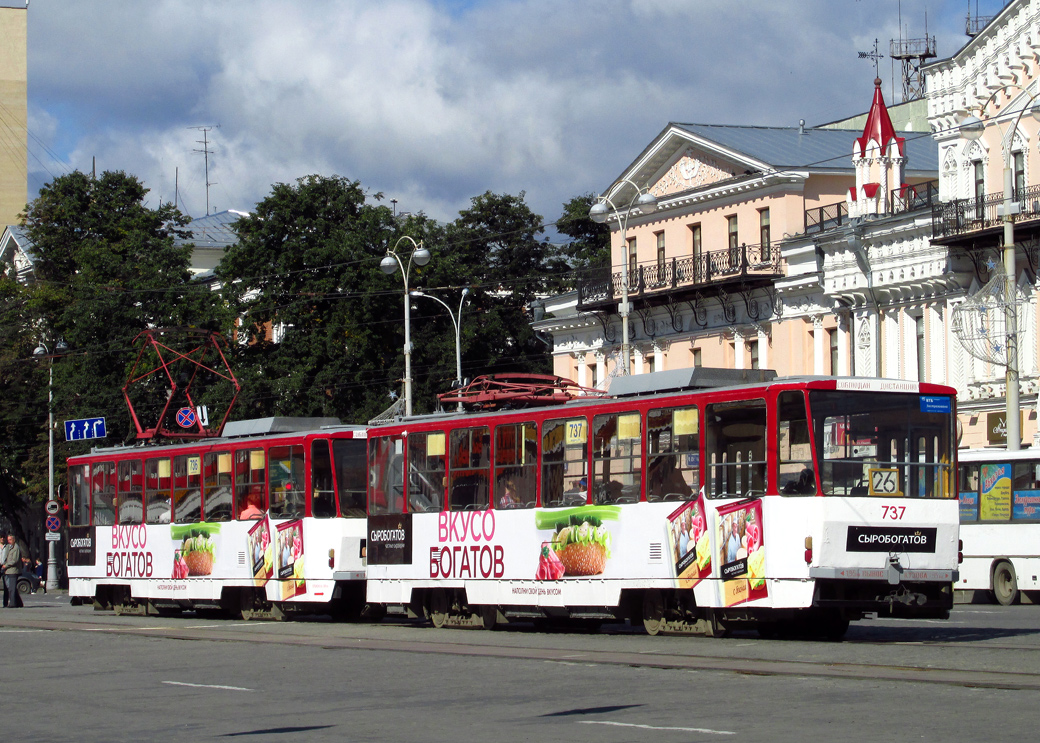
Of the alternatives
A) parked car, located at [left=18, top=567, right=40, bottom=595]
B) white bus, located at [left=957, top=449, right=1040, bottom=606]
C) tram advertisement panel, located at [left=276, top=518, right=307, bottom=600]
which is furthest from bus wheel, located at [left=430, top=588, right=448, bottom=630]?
parked car, located at [left=18, top=567, right=40, bottom=595]

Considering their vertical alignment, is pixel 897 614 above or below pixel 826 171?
below

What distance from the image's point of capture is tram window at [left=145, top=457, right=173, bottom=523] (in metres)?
29.7

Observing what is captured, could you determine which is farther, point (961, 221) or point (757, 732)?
point (961, 221)

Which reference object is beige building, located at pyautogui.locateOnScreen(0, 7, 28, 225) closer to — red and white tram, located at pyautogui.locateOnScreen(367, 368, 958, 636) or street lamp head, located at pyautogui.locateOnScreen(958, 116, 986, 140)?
street lamp head, located at pyautogui.locateOnScreen(958, 116, 986, 140)

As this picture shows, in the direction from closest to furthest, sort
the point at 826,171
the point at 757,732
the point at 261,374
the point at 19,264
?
the point at 757,732
the point at 826,171
the point at 261,374
the point at 19,264

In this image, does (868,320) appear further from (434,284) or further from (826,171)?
(434,284)

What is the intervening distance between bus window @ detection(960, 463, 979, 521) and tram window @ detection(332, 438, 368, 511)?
1215 cm

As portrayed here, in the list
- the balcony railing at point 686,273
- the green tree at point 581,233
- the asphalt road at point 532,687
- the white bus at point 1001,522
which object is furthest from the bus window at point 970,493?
the green tree at point 581,233

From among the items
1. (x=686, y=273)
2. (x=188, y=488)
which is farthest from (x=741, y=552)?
(x=686, y=273)

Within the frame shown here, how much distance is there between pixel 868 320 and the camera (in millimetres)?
46188

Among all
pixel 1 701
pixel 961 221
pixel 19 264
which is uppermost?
pixel 19 264

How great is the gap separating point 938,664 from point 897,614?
3775 millimetres

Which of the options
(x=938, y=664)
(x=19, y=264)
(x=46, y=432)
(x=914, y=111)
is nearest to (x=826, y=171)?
(x=914, y=111)

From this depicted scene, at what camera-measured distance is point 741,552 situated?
18.6m
